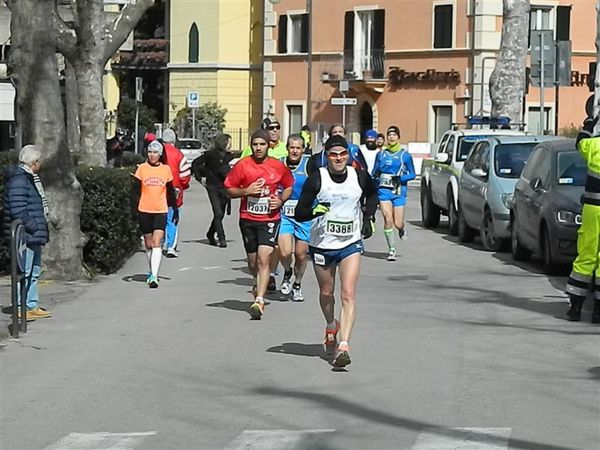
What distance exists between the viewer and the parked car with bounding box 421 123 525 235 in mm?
25297

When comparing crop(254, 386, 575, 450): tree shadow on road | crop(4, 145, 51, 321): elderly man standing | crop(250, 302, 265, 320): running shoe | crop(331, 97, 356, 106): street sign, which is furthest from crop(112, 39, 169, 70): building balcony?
crop(254, 386, 575, 450): tree shadow on road

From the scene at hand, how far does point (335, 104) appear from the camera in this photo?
54375mm

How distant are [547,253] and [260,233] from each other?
16.0 ft

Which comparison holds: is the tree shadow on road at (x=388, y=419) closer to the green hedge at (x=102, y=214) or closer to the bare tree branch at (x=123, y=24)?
the green hedge at (x=102, y=214)

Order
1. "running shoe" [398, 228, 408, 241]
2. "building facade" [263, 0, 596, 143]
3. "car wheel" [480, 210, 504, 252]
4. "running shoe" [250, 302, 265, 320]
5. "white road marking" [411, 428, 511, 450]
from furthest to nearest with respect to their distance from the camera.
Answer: "building facade" [263, 0, 596, 143] < "running shoe" [398, 228, 408, 241] < "car wheel" [480, 210, 504, 252] < "running shoe" [250, 302, 265, 320] < "white road marking" [411, 428, 511, 450]

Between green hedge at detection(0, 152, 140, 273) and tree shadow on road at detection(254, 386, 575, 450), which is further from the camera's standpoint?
green hedge at detection(0, 152, 140, 273)

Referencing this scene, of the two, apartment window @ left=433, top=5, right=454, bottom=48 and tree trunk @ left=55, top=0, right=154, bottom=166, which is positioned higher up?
apartment window @ left=433, top=5, right=454, bottom=48

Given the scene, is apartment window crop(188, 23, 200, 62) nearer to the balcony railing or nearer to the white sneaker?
the balcony railing

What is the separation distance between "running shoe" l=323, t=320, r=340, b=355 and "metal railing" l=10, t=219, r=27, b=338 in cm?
307

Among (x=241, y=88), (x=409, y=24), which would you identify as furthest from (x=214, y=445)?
(x=241, y=88)

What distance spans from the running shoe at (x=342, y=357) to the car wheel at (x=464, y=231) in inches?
500

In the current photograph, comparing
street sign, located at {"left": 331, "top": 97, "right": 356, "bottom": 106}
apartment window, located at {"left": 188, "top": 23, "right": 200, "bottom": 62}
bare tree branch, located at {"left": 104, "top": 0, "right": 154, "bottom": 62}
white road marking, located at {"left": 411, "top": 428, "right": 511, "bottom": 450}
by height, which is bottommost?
white road marking, located at {"left": 411, "top": 428, "right": 511, "bottom": 450}

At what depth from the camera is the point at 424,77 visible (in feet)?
178

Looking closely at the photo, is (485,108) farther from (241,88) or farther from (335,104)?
(241,88)
